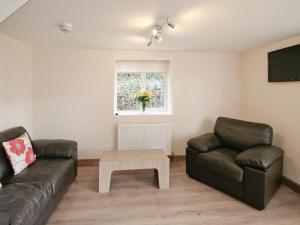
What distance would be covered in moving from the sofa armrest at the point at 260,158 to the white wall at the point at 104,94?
4.80ft

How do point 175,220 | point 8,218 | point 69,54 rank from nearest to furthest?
1. point 8,218
2. point 175,220
3. point 69,54

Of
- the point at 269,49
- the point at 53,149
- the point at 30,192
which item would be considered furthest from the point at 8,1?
the point at 269,49

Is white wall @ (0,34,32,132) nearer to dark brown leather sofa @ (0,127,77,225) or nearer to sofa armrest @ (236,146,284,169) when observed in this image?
dark brown leather sofa @ (0,127,77,225)

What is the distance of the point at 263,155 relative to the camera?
93.4 inches

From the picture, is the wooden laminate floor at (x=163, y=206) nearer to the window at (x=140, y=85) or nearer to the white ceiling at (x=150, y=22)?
the window at (x=140, y=85)

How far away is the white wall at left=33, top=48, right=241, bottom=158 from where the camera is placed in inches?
138

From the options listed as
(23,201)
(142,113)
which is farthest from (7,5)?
(142,113)

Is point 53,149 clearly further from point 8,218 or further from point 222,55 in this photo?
point 222,55

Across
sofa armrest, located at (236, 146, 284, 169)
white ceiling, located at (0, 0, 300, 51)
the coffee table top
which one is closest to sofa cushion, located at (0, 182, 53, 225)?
the coffee table top

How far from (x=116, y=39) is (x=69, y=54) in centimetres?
108

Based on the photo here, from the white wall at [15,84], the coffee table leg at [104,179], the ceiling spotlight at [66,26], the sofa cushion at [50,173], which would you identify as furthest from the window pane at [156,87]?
the white wall at [15,84]

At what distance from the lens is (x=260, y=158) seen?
2.34 metres

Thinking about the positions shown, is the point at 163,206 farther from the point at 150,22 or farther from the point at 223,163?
the point at 150,22

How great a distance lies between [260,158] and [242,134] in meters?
0.72
